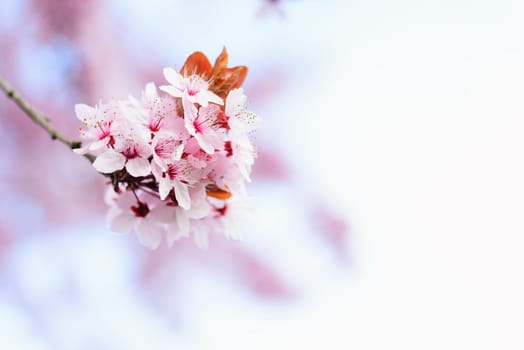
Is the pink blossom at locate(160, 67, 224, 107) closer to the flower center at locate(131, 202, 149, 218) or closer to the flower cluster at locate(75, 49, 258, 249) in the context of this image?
the flower cluster at locate(75, 49, 258, 249)

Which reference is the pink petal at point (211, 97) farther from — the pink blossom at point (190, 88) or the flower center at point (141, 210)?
the flower center at point (141, 210)

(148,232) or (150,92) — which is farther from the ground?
(150,92)

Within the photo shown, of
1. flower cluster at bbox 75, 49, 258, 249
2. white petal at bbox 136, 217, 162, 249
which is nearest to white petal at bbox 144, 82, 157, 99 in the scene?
flower cluster at bbox 75, 49, 258, 249

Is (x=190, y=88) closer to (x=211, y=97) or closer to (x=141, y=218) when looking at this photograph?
(x=211, y=97)

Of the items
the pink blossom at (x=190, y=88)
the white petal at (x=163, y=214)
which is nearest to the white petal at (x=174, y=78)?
the pink blossom at (x=190, y=88)

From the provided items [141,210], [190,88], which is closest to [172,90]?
[190,88]

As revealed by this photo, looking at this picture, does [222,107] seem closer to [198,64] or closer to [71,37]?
[198,64]
